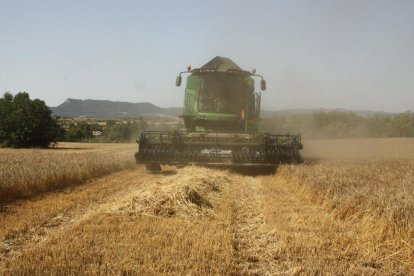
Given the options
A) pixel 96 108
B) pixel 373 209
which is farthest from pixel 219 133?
pixel 96 108

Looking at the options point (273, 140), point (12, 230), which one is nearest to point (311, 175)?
point (273, 140)

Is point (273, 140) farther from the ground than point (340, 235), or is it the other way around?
point (273, 140)

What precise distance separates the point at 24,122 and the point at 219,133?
24.0 m

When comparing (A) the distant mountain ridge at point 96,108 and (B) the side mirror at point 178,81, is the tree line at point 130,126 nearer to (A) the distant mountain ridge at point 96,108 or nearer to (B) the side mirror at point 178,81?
(B) the side mirror at point 178,81

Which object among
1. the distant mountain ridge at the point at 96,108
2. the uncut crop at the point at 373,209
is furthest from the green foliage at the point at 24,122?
the distant mountain ridge at the point at 96,108

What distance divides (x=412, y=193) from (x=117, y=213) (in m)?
5.07

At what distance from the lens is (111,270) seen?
4457mm

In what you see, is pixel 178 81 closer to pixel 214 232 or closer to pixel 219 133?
pixel 219 133

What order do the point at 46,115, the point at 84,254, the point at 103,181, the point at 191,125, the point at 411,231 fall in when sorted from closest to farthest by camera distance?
the point at 84,254, the point at 411,231, the point at 103,181, the point at 191,125, the point at 46,115

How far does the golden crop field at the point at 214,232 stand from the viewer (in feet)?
15.7

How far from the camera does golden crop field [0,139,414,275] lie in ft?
15.7

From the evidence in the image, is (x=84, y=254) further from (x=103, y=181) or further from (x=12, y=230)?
(x=103, y=181)

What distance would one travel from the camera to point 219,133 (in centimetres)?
1402

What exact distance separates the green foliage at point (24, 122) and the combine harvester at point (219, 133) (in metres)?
21.5
